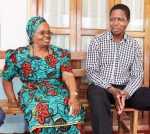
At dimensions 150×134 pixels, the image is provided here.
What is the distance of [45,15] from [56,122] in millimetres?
1310

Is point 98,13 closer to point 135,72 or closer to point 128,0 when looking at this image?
point 128,0

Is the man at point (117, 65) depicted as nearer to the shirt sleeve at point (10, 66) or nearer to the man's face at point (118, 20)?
the man's face at point (118, 20)

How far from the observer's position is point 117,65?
3299 millimetres

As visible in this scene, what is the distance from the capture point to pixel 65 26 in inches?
149

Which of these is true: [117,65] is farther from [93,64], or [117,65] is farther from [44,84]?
[44,84]

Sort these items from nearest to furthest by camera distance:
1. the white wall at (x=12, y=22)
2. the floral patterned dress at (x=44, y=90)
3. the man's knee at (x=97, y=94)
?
the floral patterned dress at (x=44, y=90) → the man's knee at (x=97, y=94) → the white wall at (x=12, y=22)

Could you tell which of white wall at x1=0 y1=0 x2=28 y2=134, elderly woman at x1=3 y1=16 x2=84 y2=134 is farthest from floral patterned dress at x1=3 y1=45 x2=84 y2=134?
white wall at x1=0 y1=0 x2=28 y2=134

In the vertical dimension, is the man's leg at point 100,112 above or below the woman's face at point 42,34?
below

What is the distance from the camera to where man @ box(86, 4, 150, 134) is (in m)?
3.16

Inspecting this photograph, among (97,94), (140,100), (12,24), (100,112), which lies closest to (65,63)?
(97,94)

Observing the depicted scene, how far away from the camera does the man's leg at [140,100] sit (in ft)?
10.4

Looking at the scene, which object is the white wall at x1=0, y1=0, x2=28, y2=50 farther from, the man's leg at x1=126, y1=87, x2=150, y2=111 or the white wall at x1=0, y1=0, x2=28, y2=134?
the man's leg at x1=126, y1=87, x2=150, y2=111

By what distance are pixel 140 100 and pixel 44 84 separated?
32.1 inches

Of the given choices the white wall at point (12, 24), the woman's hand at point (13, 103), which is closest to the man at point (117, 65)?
the woman's hand at point (13, 103)
